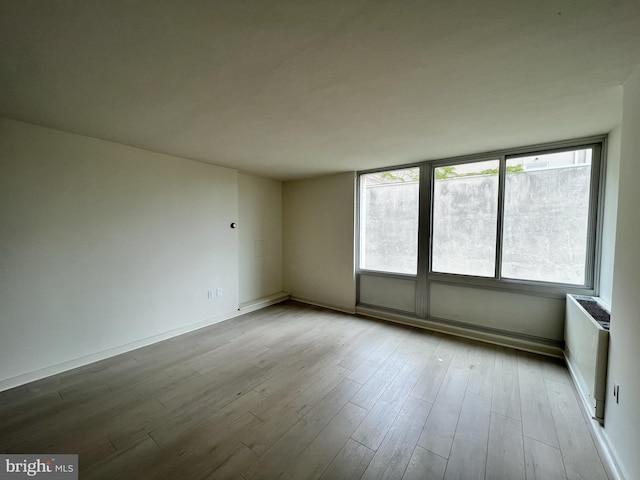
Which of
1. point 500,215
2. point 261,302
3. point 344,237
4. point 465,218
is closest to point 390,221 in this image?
point 344,237

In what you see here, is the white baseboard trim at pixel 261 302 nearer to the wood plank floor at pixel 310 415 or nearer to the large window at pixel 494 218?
the wood plank floor at pixel 310 415

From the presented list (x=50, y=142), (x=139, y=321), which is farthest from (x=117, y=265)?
(x=50, y=142)

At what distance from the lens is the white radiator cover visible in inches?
69.4

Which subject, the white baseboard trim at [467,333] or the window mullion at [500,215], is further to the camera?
the window mullion at [500,215]

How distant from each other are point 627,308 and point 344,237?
10.6 ft

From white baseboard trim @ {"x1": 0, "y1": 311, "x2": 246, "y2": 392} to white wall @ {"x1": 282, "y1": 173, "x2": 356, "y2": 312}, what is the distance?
1.87 m

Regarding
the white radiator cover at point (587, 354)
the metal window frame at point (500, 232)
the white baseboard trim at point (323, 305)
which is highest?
the metal window frame at point (500, 232)

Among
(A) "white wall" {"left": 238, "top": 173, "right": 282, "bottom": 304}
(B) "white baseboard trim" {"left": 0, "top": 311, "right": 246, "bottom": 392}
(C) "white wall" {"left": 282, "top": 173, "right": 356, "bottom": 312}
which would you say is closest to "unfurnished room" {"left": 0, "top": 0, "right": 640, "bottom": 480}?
(B) "white baseboard trim" {"left": 0, "top": 311, "right": 246, "bottom": 392}

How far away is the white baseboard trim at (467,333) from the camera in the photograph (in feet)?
9.52

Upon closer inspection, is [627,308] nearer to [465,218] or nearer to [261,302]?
[465,218]

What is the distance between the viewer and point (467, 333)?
3.36 metres

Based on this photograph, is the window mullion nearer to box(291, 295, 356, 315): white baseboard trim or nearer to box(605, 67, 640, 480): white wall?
box(605, 67, 640, 480): white wall

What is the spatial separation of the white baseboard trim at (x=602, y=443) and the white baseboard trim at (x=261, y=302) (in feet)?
13.6

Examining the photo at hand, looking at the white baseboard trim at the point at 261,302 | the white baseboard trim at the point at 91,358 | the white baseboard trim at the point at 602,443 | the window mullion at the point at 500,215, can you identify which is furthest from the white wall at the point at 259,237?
the white baseboard trim at the point at 602,443
